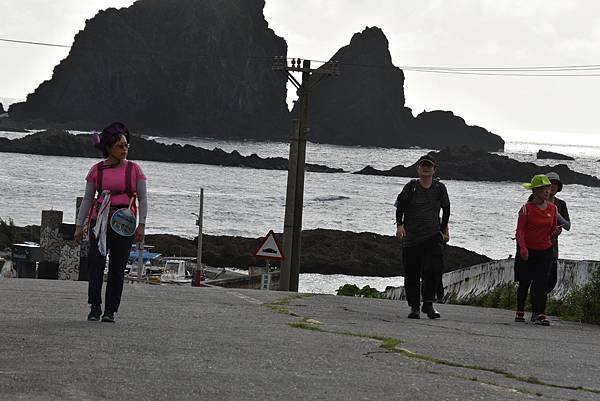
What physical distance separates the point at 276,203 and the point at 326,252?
51.3 m

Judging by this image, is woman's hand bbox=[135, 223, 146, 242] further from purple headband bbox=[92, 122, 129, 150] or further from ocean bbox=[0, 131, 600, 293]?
ocean bbox=[0, 131, 600, 293]

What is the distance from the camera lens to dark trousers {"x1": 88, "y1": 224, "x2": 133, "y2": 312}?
10133 mm

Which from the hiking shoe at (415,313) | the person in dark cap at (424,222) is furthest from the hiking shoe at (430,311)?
the person in dark cap at (424,222)

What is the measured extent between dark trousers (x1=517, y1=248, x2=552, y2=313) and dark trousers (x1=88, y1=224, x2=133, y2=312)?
15.8 ft

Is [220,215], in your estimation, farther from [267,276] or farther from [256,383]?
[256,383]

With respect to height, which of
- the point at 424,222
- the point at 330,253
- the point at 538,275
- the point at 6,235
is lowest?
the point at 330,253

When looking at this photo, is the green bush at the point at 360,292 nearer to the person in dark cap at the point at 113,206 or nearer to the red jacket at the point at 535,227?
the red jacket at the point at 535,227

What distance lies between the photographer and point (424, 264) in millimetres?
12680

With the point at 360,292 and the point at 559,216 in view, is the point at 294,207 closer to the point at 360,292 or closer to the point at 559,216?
the point at 360,292

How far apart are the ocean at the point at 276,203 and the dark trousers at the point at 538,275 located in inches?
1683

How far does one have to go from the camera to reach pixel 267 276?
3353cm

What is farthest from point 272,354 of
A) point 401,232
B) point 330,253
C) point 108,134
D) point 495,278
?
point 330,253

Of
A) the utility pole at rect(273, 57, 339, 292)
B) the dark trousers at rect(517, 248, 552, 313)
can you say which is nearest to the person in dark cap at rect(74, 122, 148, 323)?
the dark trousers at rect(517, 248, 552, 313)

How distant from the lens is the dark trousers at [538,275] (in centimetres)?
1315
